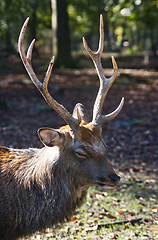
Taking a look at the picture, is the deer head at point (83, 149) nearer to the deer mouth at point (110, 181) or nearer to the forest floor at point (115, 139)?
the deer mouth at point (110, 181)

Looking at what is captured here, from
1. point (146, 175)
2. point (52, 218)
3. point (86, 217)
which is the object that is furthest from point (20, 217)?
point (146, 175)

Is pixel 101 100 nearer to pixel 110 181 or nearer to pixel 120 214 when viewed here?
pixel 110 181

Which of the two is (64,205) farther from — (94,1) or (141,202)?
(94,1)

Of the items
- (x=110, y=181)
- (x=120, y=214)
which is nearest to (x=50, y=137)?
(x=110, y=181)

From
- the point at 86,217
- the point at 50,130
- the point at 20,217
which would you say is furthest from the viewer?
the point at 86,217

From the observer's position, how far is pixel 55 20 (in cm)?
1794

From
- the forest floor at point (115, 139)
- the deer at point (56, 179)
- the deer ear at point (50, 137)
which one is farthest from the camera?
the forest floor at point (115, 139)

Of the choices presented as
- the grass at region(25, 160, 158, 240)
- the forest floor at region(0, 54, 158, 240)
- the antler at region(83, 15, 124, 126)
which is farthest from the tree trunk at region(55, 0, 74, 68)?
the antler at region(83, 15, 124, 126)

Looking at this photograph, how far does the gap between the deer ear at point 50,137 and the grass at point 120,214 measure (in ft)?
5.52

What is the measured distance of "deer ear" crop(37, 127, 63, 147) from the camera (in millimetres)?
3006

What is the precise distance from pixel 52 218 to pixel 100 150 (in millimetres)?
981

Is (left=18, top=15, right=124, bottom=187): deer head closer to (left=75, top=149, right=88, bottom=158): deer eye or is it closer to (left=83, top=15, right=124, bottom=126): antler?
(left=75, top=149, right=88, bottom=158): deer eye

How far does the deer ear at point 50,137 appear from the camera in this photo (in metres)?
3.01

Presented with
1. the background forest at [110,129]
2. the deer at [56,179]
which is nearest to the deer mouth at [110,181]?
the deer at [56,179]
